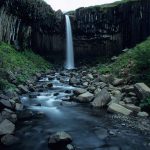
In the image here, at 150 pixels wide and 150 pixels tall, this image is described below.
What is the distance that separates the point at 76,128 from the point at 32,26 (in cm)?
2013

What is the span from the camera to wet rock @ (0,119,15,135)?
8883mm

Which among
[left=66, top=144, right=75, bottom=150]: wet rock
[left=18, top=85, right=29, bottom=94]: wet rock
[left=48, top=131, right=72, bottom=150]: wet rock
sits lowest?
[left=66, top=144, right=75, bottom=150]: wet rock

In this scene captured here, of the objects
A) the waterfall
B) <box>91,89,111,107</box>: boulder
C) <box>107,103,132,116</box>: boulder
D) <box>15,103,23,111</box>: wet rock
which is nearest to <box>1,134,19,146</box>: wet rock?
<box>15,103,23,111</box>: wet rock

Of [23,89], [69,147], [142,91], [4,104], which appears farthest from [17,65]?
[69,147]

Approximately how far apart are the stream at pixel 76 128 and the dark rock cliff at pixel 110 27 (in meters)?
16.4

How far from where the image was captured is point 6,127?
915 cm

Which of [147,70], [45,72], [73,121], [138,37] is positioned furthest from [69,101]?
[138,37]

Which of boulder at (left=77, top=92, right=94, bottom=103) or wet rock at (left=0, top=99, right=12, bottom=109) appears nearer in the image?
wet rock at (left=0, top=99, right=12, bottom=109)

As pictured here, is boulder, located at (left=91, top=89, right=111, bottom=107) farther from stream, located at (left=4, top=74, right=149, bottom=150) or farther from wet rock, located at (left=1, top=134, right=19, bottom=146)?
wet rock, located at (left=1, top=134, right=19, bottom=146)

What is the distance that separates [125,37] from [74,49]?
234 inches

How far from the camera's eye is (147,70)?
14969 millimetres

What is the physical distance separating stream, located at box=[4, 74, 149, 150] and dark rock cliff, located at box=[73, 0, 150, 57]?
1643 centimetres

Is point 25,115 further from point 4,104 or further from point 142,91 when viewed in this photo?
point 142,91

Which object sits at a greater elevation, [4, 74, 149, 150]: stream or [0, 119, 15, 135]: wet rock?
[0, 119, 15, 135]: wet rock
